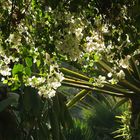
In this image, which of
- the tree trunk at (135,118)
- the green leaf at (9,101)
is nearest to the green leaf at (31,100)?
the green leaf at (9,101)

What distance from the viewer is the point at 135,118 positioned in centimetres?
588

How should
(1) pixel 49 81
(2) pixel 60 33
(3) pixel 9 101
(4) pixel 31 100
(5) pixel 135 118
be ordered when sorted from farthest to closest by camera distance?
(5) pixel 135 118
(3) pixel 9 101
(4) pixel 31 100
(1) pixel 49 81
(2) pixel 60 33

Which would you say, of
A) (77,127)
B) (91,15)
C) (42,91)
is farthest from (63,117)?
(77,127)

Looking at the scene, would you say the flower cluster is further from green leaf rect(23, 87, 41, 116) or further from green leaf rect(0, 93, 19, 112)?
green leaf rect(0, 93, 19, 112)

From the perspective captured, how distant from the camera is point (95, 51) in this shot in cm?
269

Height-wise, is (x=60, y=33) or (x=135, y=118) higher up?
(x=60, y=33)

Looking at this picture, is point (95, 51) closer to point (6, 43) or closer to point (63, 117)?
point (6, 43)

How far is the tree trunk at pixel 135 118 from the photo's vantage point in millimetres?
5773

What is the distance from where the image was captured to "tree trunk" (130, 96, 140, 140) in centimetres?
577

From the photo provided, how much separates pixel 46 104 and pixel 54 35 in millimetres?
2397

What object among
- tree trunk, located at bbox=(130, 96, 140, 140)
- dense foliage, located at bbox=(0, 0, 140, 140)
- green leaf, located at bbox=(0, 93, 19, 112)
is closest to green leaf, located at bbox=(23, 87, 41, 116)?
green leaf, located at bbox=(0, 93, 19, 112)

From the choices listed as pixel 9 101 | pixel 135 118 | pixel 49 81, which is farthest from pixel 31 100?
pixel 135 118

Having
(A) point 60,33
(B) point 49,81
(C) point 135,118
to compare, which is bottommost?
(C) point 135,118

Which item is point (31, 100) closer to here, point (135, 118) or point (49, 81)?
point (49, 81)
